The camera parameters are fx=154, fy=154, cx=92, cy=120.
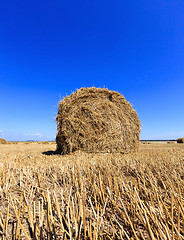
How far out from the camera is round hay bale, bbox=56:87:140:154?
14.5 ft

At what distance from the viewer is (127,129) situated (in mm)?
5043

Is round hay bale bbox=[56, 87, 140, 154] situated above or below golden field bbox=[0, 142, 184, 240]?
above

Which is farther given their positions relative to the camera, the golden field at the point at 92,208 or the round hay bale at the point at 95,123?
the round hay bale at the point at 95,123

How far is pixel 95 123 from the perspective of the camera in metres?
4.63

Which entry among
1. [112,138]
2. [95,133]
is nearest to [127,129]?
[112,138]

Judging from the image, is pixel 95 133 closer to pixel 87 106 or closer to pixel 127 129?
pixel 87 106

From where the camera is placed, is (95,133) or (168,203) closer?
(168,203)

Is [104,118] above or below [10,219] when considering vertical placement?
above

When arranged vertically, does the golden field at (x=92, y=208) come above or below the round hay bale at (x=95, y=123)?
below

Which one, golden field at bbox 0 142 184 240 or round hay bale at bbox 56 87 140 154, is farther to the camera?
round hay bale at bbox 56 87 140 154

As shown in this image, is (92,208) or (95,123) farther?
(95,123)

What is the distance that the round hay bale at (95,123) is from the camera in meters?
4.41

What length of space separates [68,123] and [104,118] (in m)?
1.13

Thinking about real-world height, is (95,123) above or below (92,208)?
above
